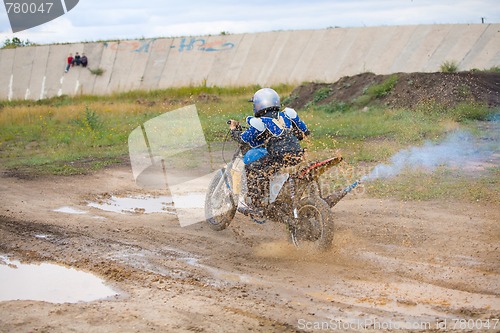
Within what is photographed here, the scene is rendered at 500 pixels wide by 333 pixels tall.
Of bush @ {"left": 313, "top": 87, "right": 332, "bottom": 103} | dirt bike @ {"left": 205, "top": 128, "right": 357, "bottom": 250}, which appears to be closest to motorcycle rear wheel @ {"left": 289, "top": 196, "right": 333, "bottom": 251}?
dirt bike @ {"left": 205, "top": 128, "right": 357, "bottom": 250}

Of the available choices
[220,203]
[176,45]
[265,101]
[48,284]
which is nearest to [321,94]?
[220,203]

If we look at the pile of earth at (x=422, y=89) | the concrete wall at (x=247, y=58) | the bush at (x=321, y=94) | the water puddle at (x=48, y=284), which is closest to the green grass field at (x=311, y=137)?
the pile of earth at (x=422, y=89)

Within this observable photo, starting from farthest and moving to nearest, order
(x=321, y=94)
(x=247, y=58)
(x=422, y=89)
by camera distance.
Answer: (x=247, y=58) < (x=321, y=94) < (x=422, y=89)

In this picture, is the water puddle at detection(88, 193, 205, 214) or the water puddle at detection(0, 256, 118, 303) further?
the water puddle at detection(88, 193, 205, 214)

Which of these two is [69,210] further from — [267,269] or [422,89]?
[422,89]

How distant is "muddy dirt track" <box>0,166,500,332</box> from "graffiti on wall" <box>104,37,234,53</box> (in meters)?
31.1

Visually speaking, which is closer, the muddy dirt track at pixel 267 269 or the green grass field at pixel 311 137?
the muddy dirt track at pixel 267 269

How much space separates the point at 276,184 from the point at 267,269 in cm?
118

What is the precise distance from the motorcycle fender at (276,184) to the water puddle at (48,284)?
2.23m

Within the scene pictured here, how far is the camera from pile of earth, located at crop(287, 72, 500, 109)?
64.2 feet

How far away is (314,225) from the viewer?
762 cm

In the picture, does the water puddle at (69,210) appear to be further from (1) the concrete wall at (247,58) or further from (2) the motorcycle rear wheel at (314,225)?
(1) the concrete wall at (247,58)

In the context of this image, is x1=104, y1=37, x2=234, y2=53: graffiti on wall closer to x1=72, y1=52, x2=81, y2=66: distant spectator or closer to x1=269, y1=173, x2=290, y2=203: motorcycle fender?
x1=72, y1=52, x2=81, y2=66: distant spectator

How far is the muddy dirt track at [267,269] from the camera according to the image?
5.53m
